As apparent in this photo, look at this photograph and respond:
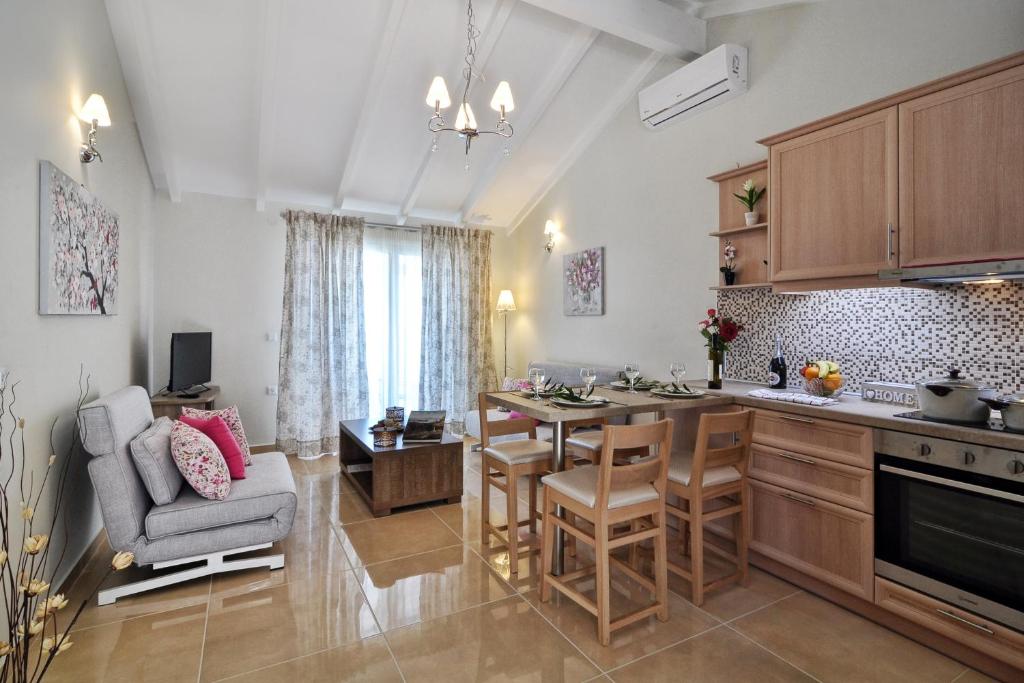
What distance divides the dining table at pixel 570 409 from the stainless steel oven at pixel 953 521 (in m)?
0.84

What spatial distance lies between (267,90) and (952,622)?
4979 millimetres

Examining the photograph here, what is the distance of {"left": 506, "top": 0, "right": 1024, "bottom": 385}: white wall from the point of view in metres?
2.55

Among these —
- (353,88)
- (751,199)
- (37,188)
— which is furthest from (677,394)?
(353,88)

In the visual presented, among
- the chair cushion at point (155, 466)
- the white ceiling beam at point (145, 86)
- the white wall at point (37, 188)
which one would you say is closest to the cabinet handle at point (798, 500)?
the chair cushion at point (155, 466)

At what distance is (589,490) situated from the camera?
2.25m

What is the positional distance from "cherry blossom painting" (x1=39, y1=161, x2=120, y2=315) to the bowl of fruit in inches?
145

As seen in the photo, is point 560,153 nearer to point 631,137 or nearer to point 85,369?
point 631,137

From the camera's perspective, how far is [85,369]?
2.84 m

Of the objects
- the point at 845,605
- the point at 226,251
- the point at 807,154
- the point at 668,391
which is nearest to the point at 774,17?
the point at 807,154

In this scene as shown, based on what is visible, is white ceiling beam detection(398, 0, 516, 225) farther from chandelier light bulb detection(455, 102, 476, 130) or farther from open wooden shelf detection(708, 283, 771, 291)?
open wooden shelf detection(708, 283, 771, 291)

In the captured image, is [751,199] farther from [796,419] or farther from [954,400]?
[954,400]

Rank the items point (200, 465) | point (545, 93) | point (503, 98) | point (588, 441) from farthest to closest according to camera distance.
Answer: point (545, 93)
point (503, 98)
point (588, 441)
point (200, 465)

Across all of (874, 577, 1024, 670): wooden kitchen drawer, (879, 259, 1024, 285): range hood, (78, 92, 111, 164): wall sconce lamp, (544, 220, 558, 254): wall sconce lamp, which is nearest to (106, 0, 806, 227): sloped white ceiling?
(544, 220, 558, 254): wall sconce lamp

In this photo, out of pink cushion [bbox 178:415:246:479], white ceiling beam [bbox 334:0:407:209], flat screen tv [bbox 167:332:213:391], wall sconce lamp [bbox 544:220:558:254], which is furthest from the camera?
wall sconce lamp [bbox 544:220:558:254]
